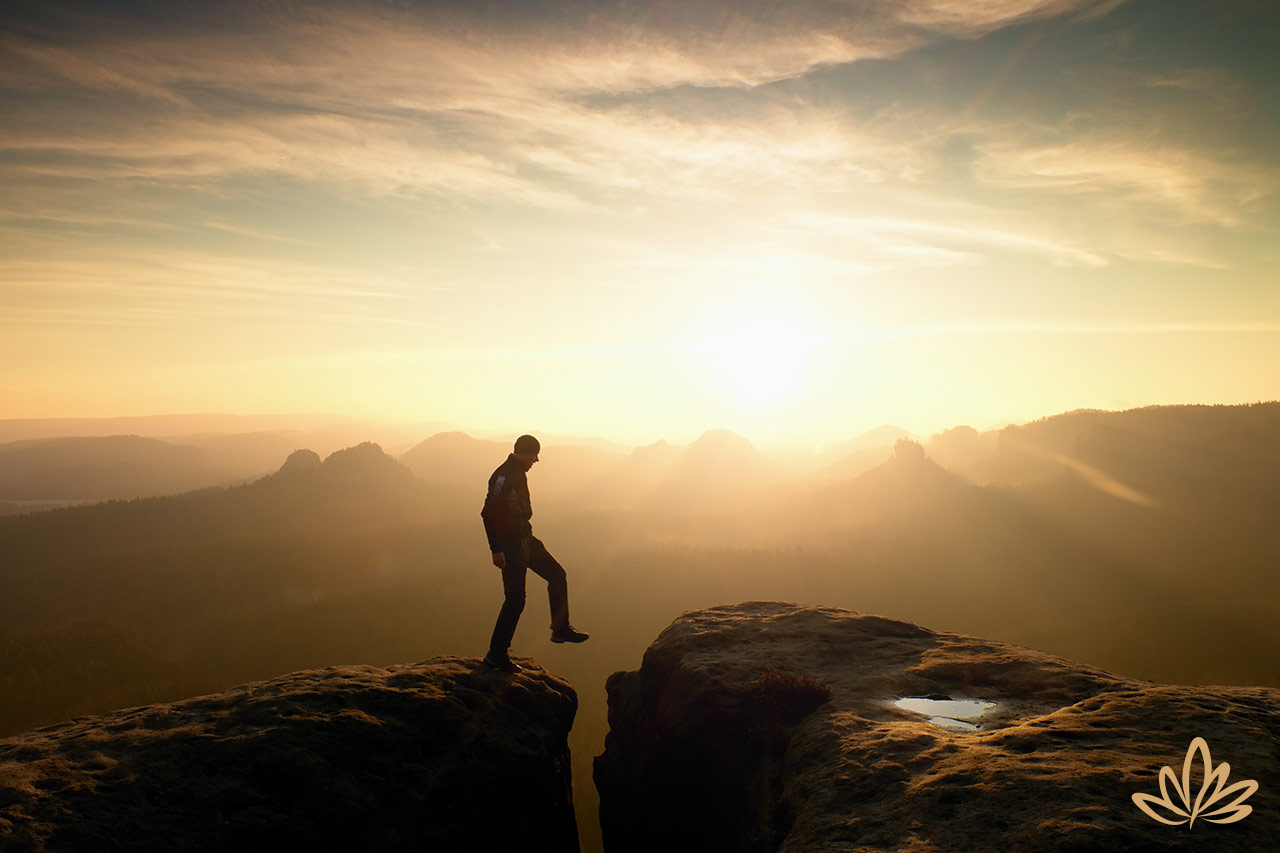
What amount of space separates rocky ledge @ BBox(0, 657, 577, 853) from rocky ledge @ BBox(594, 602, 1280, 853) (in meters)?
2.00

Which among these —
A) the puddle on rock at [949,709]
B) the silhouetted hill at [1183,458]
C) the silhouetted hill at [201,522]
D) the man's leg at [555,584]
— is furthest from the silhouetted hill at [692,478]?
the puddle on rock at [949,709]

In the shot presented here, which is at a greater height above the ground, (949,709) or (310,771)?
(949,709)

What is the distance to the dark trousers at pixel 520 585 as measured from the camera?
9.27m

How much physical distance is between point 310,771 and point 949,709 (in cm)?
753

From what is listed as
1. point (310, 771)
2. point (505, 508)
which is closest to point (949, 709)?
point (505, 508)

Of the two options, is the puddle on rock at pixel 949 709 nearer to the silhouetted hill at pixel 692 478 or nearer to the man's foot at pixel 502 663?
the man's foot at pixel 502 663

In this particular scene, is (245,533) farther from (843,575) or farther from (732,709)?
(732,709)

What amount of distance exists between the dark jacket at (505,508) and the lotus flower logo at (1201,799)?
24.0 ft

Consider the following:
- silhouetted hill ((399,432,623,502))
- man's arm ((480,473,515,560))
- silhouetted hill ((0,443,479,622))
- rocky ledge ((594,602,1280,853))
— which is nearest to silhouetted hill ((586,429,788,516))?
silhouetted hill ((399,432,623,502))

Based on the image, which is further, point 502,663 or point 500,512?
point 502,663

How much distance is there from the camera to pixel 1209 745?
5.29m

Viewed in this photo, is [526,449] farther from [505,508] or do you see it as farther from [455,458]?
[455,458]

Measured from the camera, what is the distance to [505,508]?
30.1 ft

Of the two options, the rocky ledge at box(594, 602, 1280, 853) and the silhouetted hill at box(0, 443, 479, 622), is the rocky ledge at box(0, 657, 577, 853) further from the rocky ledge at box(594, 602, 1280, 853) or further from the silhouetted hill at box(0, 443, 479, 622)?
the silhouetted hill at box(0, 443, 479, 622)
